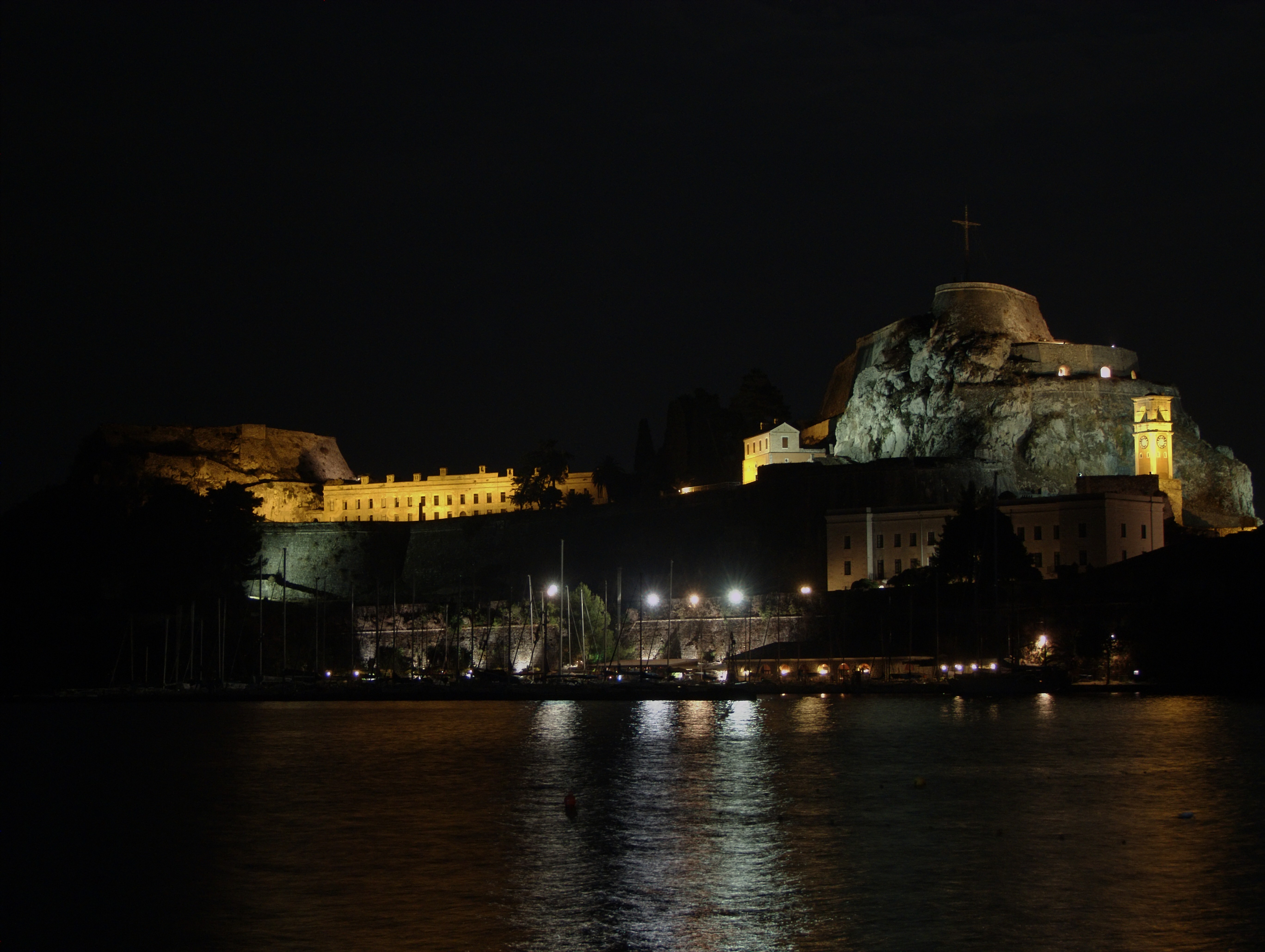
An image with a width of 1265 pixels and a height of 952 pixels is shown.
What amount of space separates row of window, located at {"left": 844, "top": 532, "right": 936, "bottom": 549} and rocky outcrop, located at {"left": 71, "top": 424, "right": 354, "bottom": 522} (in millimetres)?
39424

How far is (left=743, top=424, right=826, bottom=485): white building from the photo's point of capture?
79.4 meters

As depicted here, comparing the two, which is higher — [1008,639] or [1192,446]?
[1192,446]

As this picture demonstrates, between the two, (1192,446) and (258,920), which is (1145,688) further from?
(258,920)

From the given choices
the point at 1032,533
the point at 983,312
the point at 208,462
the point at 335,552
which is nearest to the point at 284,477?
the point at 208,462

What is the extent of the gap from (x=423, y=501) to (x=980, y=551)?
163 ft

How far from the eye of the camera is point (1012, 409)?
7531 centimetres

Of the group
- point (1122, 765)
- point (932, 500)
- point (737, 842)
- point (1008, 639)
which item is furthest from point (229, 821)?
point (932, 500)

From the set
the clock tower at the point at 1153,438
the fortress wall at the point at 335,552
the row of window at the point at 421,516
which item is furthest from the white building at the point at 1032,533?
the row of window at the point at 421,516

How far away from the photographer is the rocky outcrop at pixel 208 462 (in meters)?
94.6

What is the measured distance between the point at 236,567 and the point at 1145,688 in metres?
46.6

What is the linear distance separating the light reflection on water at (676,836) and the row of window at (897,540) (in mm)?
24598

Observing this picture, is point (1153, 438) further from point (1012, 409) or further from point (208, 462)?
point (208, 462)

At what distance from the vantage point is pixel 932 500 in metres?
70.3

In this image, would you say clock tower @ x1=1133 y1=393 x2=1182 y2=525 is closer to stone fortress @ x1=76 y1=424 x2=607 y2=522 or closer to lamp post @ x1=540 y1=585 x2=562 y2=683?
lamp post @ x1=540 y1=585 x2=562 y2=683
